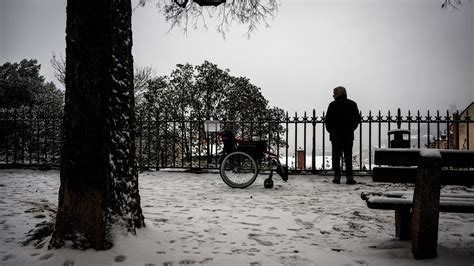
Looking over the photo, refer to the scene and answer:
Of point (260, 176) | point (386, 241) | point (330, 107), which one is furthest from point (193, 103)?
point (386, 241)

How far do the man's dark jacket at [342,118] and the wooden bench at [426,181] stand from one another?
15.6 feet

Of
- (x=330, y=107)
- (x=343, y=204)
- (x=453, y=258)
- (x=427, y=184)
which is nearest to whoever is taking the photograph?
(x=427, y=184)

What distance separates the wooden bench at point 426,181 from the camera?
2.27 m

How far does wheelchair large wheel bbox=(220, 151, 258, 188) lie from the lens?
21.7ft

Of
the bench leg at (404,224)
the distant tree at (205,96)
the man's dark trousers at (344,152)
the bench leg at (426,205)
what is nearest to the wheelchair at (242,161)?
the man's dark trousers at (344,152)

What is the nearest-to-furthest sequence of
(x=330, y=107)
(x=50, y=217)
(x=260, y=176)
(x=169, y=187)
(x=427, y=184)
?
(x=427, y=184)
(x=50, y=217)
(x=169, y=187)
(x=330, y=107)
(x=260, y=176)

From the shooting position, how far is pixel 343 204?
495 cm

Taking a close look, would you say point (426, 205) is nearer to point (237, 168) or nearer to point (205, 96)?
point (237, 168)

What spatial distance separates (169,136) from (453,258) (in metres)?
14.1

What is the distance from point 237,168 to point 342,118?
104 inches

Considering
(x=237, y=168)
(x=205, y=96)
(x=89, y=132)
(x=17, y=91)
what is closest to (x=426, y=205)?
(x=89, y=132)

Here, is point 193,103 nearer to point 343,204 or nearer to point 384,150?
point 343,204

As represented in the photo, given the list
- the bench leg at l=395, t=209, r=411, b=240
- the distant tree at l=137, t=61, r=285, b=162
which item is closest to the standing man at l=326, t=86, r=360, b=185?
the bench leg at l=395, t=209, r=411, b=240

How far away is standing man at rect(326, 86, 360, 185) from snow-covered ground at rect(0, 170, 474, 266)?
1547 mm
